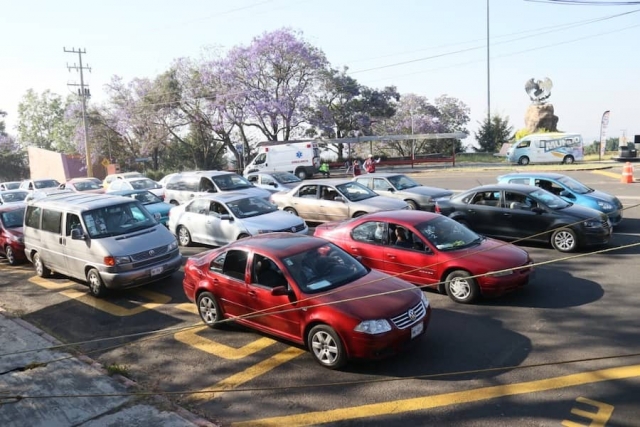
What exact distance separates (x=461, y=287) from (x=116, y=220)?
22.5ft

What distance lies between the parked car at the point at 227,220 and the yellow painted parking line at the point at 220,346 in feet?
13.9

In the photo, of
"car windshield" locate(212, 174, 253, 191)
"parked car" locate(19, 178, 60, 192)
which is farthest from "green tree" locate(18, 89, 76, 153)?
"car windshield" locate(212, 174, 253, 191)

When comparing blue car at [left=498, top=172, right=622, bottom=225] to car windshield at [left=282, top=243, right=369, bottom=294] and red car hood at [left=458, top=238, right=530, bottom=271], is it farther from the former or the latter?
car windshield at [left=282, top=243, right=369, bottom=294]

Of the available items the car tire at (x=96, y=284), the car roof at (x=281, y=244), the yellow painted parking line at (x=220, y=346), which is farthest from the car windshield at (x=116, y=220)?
the car roof at (x=281, y=244)

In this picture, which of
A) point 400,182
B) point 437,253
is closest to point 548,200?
point 437,253

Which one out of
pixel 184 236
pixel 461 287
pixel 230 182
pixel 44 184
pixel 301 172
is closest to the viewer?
pixel 461 287

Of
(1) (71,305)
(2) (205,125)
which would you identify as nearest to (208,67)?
(2) (205,125)

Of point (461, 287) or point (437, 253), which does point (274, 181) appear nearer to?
point (437, 253)

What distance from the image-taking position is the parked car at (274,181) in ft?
65.8

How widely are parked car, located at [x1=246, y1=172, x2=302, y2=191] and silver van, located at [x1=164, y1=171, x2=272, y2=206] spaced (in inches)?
97.4

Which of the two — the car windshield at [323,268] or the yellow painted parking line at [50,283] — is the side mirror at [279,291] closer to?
the car windshield at [323,268]

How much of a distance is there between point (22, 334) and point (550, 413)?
7607mm

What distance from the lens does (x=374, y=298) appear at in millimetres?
6145

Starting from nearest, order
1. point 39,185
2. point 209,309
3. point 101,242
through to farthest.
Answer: point 209,309 < point 101,242 < point 39,185
